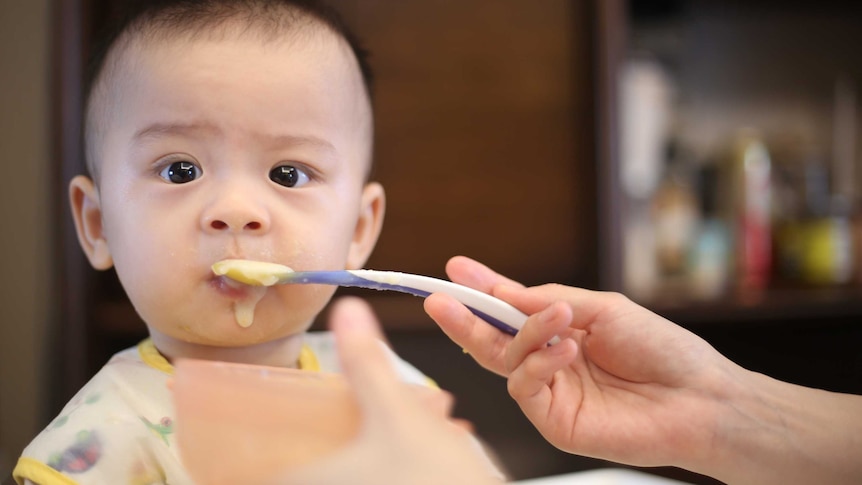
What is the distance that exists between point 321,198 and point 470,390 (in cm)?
72

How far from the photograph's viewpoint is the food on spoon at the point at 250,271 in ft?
1.49

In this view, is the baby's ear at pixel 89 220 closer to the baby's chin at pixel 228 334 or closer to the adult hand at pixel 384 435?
the baby's chin at pixel 228 334

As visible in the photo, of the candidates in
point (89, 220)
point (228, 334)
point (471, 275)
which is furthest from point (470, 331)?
point (89, 220)

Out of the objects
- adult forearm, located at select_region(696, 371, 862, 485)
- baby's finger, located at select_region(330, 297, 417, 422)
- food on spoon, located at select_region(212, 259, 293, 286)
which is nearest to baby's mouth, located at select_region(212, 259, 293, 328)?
food on spoon, located at select_region(212, 259, 293, 286)

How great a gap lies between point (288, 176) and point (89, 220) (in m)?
0.16

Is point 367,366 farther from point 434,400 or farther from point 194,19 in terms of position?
point 194,19

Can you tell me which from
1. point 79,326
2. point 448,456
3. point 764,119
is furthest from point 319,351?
point 764,119

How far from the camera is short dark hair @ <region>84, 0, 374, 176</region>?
19.1 inches

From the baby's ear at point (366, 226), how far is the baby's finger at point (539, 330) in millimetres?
151

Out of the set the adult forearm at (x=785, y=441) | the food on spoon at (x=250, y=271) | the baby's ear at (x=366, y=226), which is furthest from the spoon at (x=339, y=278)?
the adult forearm at (x=785, y=441)

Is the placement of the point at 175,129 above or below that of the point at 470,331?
above

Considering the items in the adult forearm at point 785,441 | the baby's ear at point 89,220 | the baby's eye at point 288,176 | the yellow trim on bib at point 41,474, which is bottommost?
the adult forearm at point 785,441

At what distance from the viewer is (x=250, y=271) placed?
17.9 inches

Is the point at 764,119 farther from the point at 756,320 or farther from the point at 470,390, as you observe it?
the point at 470,390
